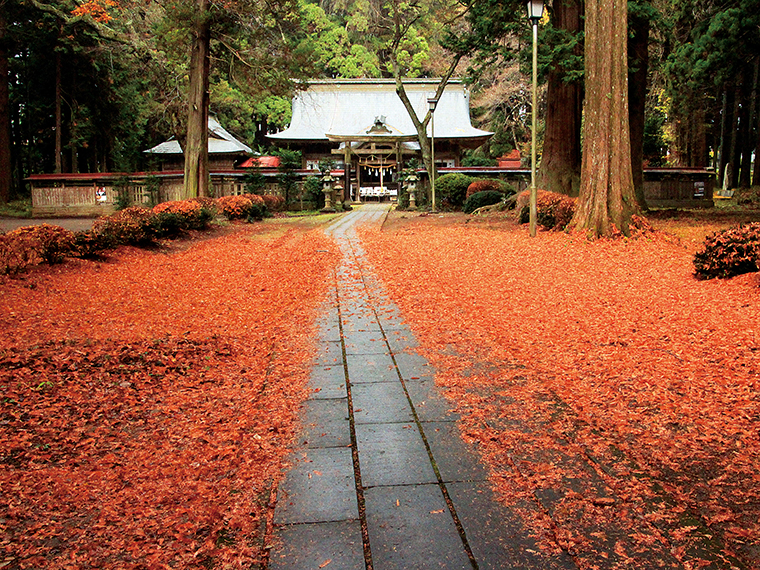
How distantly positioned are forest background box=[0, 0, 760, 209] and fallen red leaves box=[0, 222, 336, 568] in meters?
10.4

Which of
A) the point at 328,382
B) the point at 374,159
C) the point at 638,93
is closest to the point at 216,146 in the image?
the point at 374,159

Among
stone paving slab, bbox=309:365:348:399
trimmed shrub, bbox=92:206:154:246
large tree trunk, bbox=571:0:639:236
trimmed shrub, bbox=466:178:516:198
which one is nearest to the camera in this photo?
stone paving slab, bbox=309:365:348:399

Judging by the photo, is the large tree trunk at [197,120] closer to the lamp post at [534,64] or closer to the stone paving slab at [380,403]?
the lamp post at [534,64]

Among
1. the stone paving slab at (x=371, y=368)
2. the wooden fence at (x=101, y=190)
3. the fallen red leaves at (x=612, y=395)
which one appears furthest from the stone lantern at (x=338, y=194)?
the stone paving slab at (x=371, y=368)

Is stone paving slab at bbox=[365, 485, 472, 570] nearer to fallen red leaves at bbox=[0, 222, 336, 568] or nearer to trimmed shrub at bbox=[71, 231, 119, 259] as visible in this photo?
fallen red leaves at bbox=[0, 222, 336, 568]

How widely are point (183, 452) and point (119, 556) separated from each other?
90 centimetres

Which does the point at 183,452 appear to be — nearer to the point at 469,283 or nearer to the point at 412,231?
the point at 469,283

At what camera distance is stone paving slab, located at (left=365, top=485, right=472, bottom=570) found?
2.20m

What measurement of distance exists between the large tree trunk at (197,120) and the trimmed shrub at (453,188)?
946 centimetres

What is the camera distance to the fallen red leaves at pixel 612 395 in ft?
8.01

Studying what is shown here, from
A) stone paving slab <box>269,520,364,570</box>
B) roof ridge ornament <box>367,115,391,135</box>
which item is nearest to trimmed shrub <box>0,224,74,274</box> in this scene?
stone paving slab <box>269,520,364,570</box>

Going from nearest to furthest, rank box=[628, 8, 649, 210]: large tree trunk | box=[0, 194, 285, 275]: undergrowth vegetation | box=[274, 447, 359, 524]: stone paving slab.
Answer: box=[274, 447, 359, 524]: stone paving slab → box=[0, 194, 285, 275]: undergrowth vegetation → box=[628, 8, 649, 210]: large tree trunk

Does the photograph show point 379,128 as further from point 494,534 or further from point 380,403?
point 494,534

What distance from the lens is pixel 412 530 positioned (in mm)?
2389
